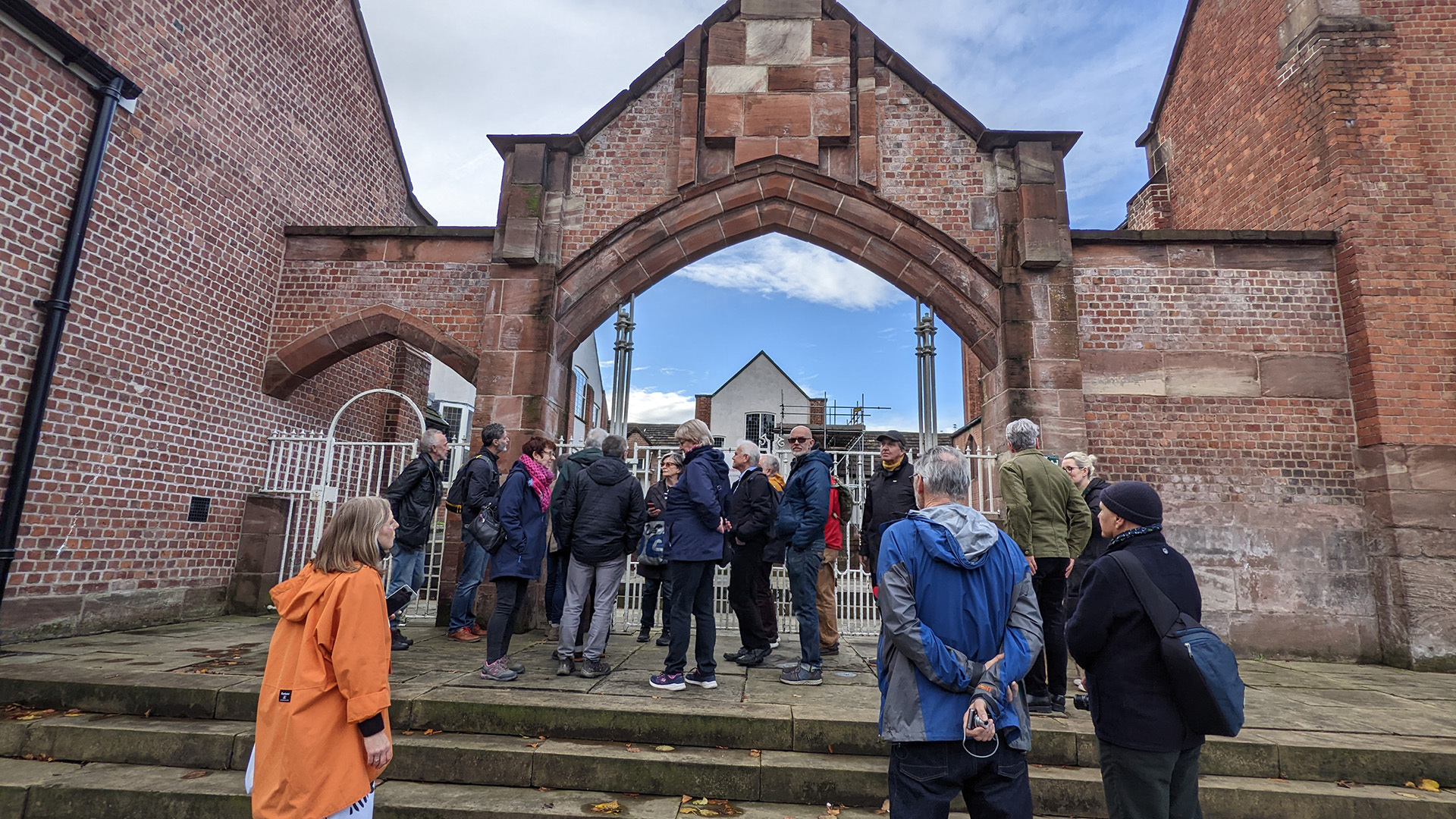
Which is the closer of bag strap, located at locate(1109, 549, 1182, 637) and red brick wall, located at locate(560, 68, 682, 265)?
bag strap, located at locate(1109, 549, 1182, 637)

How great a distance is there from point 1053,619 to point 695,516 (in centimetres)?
260

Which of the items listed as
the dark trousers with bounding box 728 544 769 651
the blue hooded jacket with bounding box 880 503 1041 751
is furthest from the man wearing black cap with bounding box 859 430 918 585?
the blue hooded jacket with bounding box 880 503 1041 751

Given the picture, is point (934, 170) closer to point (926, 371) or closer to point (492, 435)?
point (926, 371)

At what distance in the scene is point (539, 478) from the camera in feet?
17.8

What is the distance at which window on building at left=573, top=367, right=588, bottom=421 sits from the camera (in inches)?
979

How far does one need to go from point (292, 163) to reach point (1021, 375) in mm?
9647

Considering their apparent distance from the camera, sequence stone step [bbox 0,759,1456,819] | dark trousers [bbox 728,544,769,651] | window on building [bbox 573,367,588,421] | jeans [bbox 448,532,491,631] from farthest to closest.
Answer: window on building [bbox 573,367,588,421], jeans [bbox 448,532,491,631], dark trousers [bbox 728,544,769,651], stone step [bbox 0,759,1456,819]

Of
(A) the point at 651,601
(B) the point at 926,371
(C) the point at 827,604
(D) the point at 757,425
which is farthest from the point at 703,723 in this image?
(D) the point at 757,425

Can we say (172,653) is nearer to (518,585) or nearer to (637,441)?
(518,585)

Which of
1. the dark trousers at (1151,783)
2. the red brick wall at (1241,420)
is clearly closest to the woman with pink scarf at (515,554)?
the dark trousers at (1151,783)

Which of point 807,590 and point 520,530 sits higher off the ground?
point 520,530

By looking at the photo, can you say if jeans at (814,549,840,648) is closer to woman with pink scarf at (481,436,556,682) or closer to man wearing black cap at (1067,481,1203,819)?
woman with pink scarf at (481,436,556,682)

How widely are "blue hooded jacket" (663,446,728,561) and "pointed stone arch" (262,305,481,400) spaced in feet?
14.5

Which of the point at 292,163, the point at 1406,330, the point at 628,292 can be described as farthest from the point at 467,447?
the point at 1406,330
